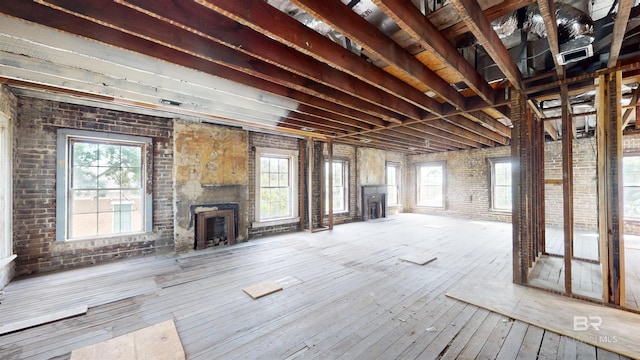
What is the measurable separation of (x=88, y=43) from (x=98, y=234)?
297 cm

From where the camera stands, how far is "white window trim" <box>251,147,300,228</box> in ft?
17.4

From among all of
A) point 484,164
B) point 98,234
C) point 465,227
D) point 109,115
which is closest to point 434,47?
point 109,115

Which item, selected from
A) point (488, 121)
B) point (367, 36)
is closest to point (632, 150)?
point (488, 121)

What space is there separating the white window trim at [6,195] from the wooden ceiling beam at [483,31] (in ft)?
15.3

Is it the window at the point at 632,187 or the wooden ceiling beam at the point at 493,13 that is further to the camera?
the window at the point at 632,187

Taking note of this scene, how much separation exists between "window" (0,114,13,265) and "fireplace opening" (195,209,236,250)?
2.16m

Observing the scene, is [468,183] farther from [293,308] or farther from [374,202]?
[293,308]

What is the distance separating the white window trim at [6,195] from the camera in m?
2.80

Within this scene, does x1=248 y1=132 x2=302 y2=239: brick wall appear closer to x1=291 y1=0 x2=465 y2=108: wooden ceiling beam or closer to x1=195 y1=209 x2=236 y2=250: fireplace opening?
x1=195 y1=209 x2=236 y2=250: fireplace opening

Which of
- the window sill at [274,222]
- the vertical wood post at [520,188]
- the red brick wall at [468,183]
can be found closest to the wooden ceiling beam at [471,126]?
the vertical wood post at [520,188]

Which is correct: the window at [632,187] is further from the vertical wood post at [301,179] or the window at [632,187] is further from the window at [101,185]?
the window at [101,185]

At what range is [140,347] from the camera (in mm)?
1800

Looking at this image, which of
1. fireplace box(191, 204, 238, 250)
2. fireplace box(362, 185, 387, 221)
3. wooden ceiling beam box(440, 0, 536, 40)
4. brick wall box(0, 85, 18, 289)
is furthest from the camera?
fireplace box(362, 185, 387, 221)

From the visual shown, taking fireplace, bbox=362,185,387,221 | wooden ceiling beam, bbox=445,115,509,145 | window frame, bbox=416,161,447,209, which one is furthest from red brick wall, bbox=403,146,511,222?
fireplace, bbox=362,185,387,221
